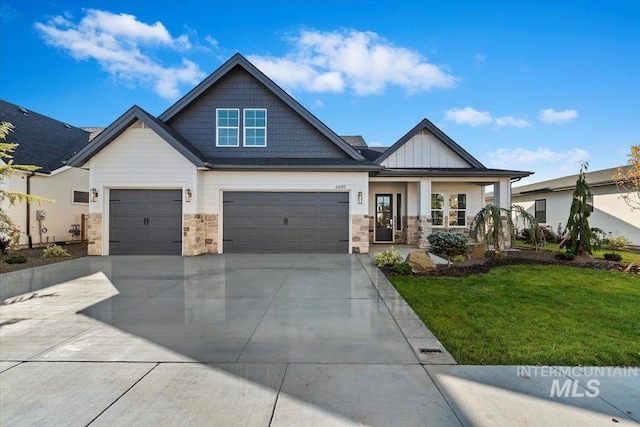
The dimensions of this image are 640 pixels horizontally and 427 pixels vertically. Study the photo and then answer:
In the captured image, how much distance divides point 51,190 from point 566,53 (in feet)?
74.3

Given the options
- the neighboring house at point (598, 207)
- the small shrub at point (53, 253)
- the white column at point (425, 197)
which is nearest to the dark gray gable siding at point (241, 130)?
the white column at point (425, 197)

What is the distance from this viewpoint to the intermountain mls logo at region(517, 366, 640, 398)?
114 inches

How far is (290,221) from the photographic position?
12250 mm

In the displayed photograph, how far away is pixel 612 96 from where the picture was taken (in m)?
13.7

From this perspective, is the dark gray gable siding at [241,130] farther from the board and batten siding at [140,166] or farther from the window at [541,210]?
the window at [541,210]

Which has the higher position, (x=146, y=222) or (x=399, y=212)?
(x=399, y=212)

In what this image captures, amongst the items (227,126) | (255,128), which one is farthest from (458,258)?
(227,126)

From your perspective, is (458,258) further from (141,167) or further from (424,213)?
(141,167)

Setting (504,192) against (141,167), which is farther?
(504,192)

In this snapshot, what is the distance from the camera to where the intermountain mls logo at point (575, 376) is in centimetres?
291

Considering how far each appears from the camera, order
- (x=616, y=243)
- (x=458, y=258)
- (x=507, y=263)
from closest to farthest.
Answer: (x=507, y=263) → (x=458, y=258) → (x=616, y=243)

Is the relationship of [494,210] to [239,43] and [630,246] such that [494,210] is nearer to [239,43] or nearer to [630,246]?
[630,246]

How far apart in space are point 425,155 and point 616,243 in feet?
29.6

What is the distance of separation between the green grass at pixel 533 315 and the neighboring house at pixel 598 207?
8782 millimetres
